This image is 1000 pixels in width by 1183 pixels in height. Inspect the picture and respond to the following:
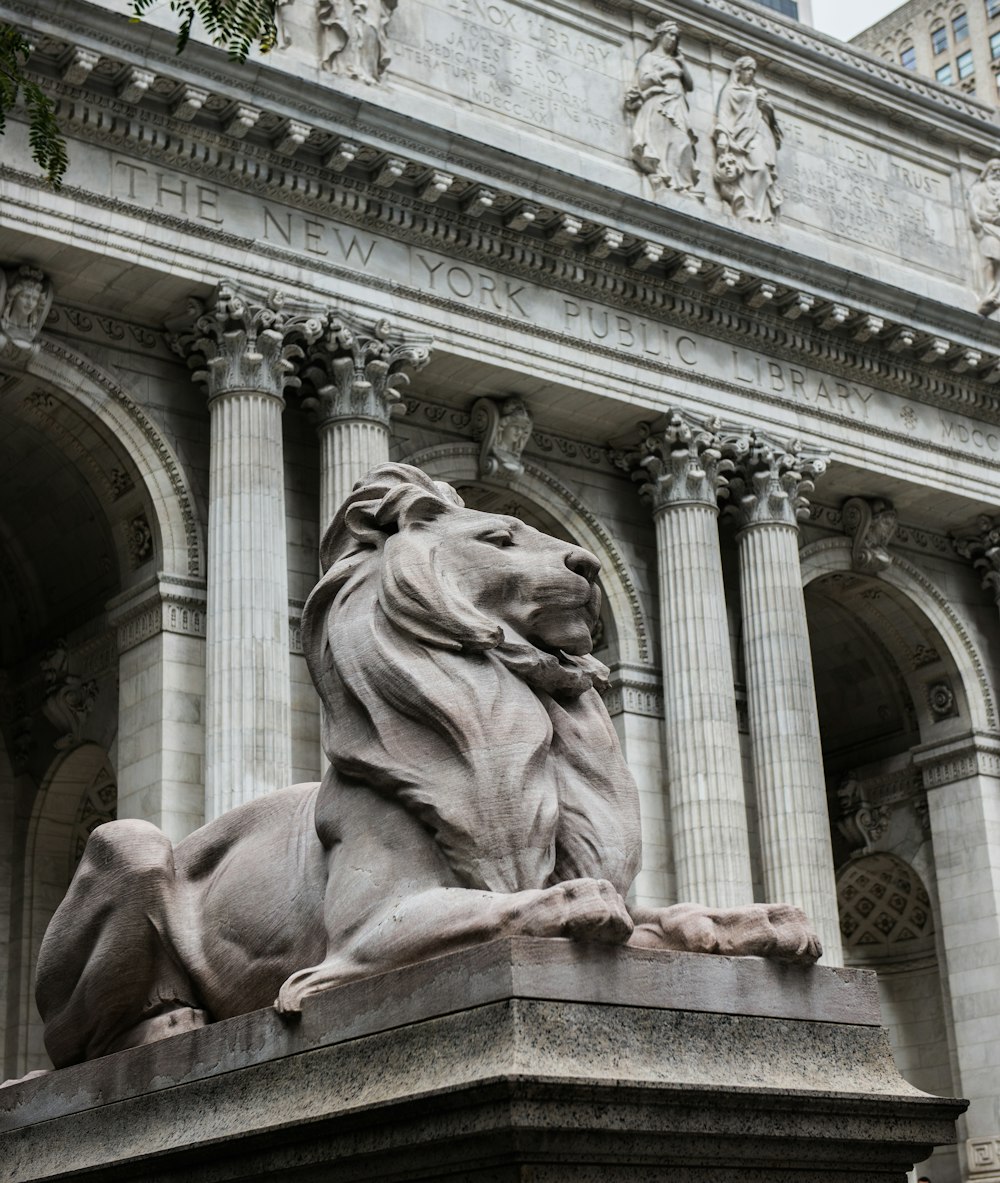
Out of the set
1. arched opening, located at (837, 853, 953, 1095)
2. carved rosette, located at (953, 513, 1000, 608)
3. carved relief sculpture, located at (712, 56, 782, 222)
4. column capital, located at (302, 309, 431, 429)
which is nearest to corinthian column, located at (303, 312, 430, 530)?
column capital, located at (302, 309, 431, 429)

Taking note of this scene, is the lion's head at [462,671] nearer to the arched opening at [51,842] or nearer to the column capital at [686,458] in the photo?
the arched opening at [51,842]

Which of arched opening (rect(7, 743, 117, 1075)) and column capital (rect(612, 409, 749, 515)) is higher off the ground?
column capital (rect(612, 409, 749, 515))

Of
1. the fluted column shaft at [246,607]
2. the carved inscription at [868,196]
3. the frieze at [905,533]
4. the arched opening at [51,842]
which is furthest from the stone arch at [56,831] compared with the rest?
the carved inscription at [868,196]

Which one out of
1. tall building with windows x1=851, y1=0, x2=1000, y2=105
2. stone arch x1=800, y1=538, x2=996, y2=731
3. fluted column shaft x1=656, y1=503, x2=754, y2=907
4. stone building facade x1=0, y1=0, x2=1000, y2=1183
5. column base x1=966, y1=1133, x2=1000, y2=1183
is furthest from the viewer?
tall building with windows x1=851, y1=0, x2=1000, y2=105

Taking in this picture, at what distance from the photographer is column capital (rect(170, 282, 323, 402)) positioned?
2125cm

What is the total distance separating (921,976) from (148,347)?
668 inches

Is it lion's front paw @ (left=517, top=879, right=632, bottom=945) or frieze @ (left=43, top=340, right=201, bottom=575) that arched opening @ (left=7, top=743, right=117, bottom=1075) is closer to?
frieze @ (left=43, top=340, right=201, bottom=575)

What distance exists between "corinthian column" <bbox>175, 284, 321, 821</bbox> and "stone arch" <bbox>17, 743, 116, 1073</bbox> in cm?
452

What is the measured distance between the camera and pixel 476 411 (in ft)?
80.9

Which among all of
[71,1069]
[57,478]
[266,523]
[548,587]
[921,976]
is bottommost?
[71,1069]

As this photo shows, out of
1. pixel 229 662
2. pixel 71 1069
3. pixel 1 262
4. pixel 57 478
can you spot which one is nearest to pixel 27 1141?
pixel 71 1069

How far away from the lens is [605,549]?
25.7m

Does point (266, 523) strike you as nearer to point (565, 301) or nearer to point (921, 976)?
point (565, 301)

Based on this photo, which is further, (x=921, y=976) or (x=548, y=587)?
(x=921, y=976)
